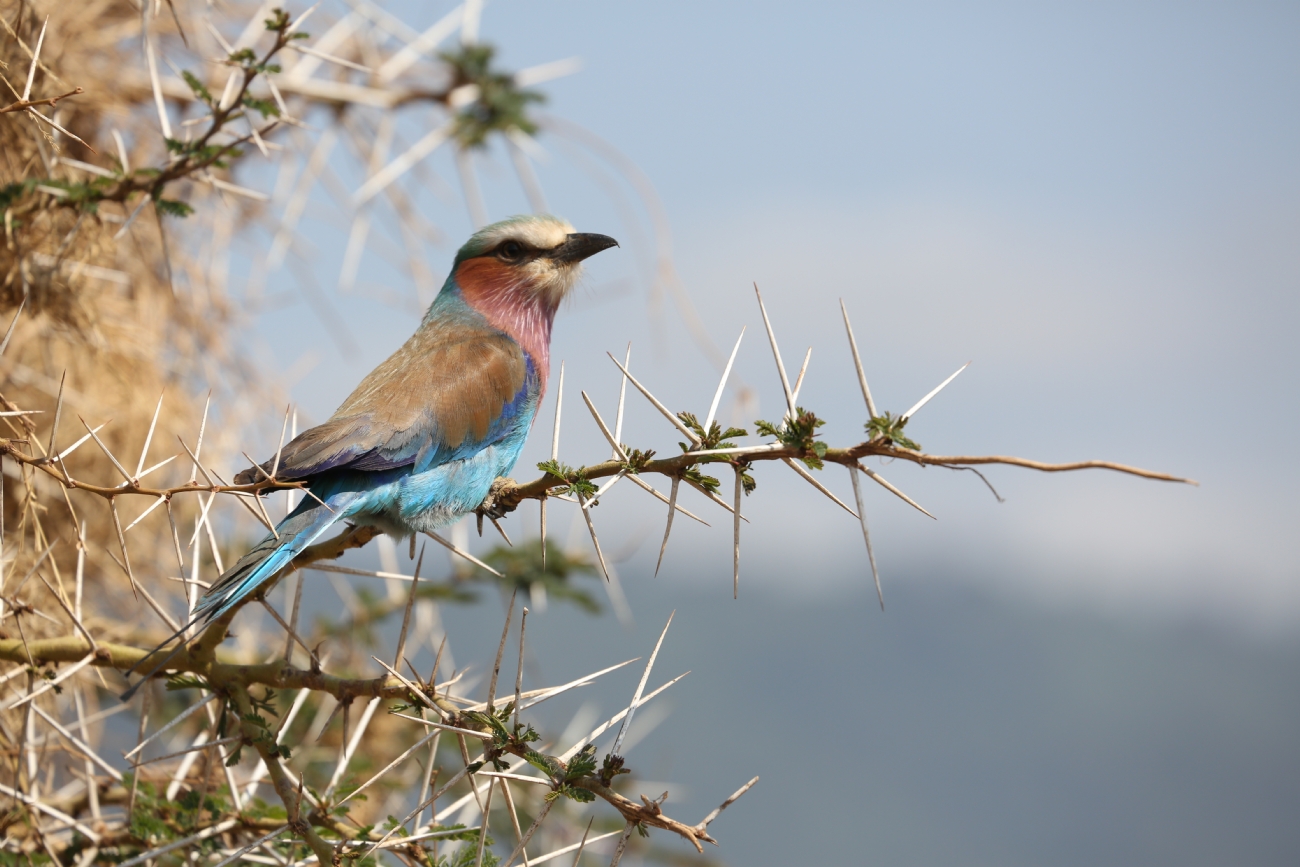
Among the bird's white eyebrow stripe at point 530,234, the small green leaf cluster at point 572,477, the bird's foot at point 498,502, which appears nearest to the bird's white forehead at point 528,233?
the bird's white eyebrow stripe at point 530,234

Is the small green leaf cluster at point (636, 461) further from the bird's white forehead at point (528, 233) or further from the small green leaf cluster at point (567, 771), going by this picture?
the bird's white forehead at point (528, 233)

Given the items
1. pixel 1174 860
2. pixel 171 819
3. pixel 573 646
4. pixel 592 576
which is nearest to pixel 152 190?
pixel 171 819

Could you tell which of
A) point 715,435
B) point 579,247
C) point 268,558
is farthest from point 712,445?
point 579,247

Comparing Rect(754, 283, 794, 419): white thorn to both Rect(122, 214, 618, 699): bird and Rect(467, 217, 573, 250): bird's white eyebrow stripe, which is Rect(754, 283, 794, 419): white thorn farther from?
Rect(467, 217, 573, 250): bird's white eyebrow stripe

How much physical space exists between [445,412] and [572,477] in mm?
1298

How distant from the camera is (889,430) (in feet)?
5.19

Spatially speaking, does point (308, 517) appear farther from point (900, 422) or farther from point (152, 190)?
point (900, 422)

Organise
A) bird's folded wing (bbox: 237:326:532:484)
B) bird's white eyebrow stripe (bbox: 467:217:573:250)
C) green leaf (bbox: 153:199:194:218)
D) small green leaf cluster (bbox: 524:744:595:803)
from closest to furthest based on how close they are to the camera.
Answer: small green leaf cluster (bbox: 524:744:595:803) → green leaf (bbox: 153:199:194:218) → bird's folded wing (bbox: 237:326:532:484) → bird's white eyebrow stripe (bbox: 467:217:573:250)

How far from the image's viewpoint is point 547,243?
13.5 feet

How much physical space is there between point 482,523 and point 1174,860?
237 ft

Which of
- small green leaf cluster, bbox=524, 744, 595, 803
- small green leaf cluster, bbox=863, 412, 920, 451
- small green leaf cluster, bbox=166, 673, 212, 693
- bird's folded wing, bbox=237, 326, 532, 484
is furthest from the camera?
bird's folded wing, bbox=237, 326, 532, 484

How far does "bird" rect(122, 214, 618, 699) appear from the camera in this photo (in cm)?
265

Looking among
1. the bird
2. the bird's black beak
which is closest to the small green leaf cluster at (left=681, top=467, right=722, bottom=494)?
the bird

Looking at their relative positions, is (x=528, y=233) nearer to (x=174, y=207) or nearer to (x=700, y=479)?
(x=174, y=207)
